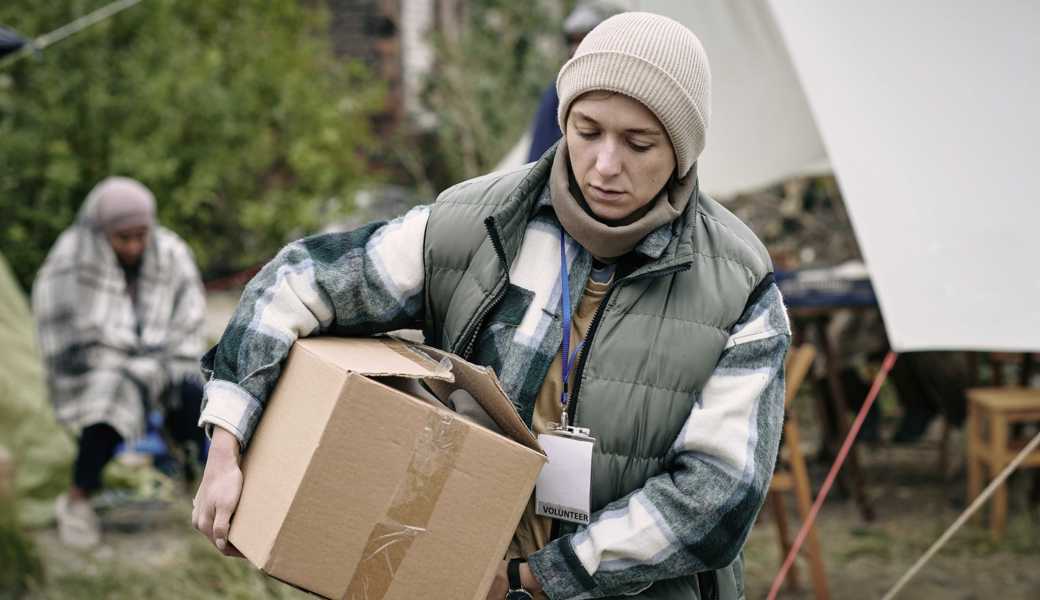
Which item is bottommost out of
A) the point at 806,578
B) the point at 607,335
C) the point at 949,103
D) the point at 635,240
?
the point at 806,578

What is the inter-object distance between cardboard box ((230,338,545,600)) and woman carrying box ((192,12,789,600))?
79 millimetres

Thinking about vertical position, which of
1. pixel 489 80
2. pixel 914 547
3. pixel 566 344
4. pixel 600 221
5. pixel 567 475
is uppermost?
pixel 489 80

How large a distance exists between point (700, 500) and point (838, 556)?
3.77 meters

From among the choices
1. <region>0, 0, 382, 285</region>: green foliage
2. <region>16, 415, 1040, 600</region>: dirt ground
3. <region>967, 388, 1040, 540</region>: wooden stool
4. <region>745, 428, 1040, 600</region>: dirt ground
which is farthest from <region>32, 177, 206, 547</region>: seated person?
<region>967, 388, 1040, 540</region>: wooden stool

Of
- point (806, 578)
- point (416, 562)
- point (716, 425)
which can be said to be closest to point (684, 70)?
point (716, 425)

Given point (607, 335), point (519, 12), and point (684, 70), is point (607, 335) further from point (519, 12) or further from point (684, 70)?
point (519, 12)

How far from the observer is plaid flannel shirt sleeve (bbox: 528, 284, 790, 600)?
1708mm

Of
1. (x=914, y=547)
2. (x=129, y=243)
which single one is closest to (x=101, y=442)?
(x=129, y=243)

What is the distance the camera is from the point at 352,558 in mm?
1621

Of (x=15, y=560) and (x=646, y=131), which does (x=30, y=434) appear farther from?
(x=646, y=131)

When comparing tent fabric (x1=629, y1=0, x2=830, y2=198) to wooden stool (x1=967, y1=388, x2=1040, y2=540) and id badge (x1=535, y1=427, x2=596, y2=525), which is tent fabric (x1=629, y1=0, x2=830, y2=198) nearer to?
wooden stool (x1=967, y1=388, x2=1040, y2=540)

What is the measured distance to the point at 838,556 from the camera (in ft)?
17.2

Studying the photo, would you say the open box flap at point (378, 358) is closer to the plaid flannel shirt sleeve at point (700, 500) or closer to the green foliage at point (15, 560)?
the plaid flannel shirt sleeve at point (700, 500)

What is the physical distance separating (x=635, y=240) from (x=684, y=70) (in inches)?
9.5
